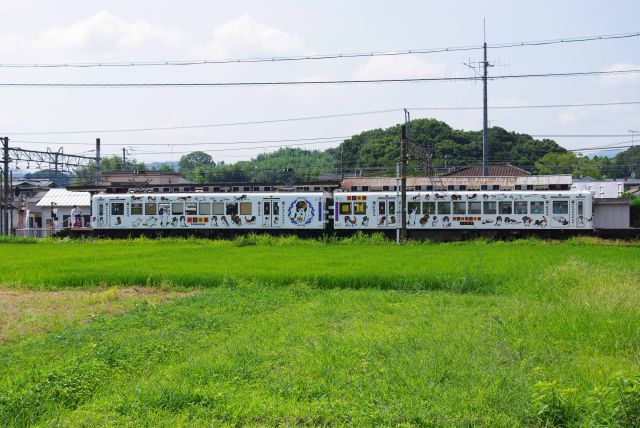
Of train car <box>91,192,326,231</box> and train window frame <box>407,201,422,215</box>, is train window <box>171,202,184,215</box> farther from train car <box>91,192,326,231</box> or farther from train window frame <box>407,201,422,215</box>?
train window frame <box>407,201,422,215</box>

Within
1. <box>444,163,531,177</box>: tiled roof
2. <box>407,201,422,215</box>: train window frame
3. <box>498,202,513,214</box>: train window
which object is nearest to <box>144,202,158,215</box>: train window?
<box>407,201,422,215</box>: train window frame

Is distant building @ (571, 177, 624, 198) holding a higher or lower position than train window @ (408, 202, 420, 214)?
higher

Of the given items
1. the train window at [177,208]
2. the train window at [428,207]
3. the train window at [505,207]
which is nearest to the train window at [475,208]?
the train window at [505,207]

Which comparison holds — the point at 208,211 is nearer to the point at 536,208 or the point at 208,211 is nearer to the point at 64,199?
the point at 536,208

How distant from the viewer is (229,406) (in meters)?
5.78

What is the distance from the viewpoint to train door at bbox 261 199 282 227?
3472 cm

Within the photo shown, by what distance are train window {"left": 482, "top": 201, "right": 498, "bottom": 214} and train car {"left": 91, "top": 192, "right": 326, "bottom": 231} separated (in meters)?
8.06

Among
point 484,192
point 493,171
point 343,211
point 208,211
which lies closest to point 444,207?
point 484,192

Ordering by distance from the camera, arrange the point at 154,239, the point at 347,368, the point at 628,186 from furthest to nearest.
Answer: the point at 628,186
the point at 154,239
the point at 347,368

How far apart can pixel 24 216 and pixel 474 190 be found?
38.7 metres

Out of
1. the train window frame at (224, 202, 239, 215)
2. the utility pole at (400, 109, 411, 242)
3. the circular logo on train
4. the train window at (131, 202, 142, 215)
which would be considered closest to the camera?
the utility pole at (400, 109, 411, 242)

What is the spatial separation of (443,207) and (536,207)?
442cm

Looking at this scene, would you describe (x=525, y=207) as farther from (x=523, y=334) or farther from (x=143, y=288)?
(x=523, y=334)

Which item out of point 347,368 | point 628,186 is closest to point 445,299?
point 347,368
